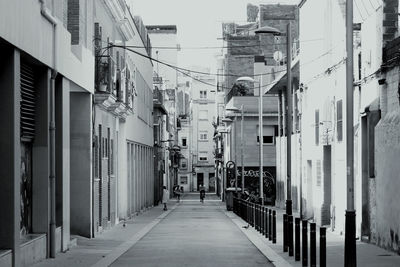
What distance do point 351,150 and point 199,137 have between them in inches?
4482

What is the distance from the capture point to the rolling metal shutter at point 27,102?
670 inches

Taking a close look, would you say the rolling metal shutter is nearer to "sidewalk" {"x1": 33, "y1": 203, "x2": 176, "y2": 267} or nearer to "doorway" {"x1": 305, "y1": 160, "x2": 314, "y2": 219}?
"sidewalk" {"x1": 33, "y1": 203, "x2": 176, "y2": 267}

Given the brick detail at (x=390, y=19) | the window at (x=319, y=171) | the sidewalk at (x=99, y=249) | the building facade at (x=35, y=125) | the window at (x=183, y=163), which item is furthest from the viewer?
the window at (x=183, y=163)

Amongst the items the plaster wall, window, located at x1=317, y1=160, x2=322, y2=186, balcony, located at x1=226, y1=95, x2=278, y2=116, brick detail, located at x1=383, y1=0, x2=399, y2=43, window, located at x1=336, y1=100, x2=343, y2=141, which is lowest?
window, located at x1=317, y1=160, x2=322, y2=186

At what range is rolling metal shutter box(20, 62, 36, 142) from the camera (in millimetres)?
17016

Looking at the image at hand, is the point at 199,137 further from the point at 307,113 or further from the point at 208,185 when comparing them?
the point at 307,113

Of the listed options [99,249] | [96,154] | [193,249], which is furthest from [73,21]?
[193,249]

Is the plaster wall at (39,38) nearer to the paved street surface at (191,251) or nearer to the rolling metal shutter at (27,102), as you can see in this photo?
the rolling metal shutter at (27,102)

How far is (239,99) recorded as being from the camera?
64062 millimetres

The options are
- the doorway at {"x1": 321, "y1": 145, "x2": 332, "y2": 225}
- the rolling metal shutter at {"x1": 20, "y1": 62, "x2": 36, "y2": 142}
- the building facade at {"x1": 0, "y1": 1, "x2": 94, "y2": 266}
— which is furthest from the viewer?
the doorway at {"x1": 321, "y1": 145, "x2": 332, "y2": 225}

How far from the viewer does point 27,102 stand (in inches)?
687

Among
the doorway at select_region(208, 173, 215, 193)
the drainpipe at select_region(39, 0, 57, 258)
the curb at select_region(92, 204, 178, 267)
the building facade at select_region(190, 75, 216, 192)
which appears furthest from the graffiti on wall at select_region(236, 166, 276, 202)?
the doorway at select_region(208, 173, 215, 193)

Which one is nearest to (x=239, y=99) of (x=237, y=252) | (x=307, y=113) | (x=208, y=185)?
(x=307, y=113)

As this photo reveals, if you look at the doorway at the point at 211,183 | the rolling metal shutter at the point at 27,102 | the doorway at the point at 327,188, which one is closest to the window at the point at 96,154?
the rolling metal shutter at the point at 27,102
